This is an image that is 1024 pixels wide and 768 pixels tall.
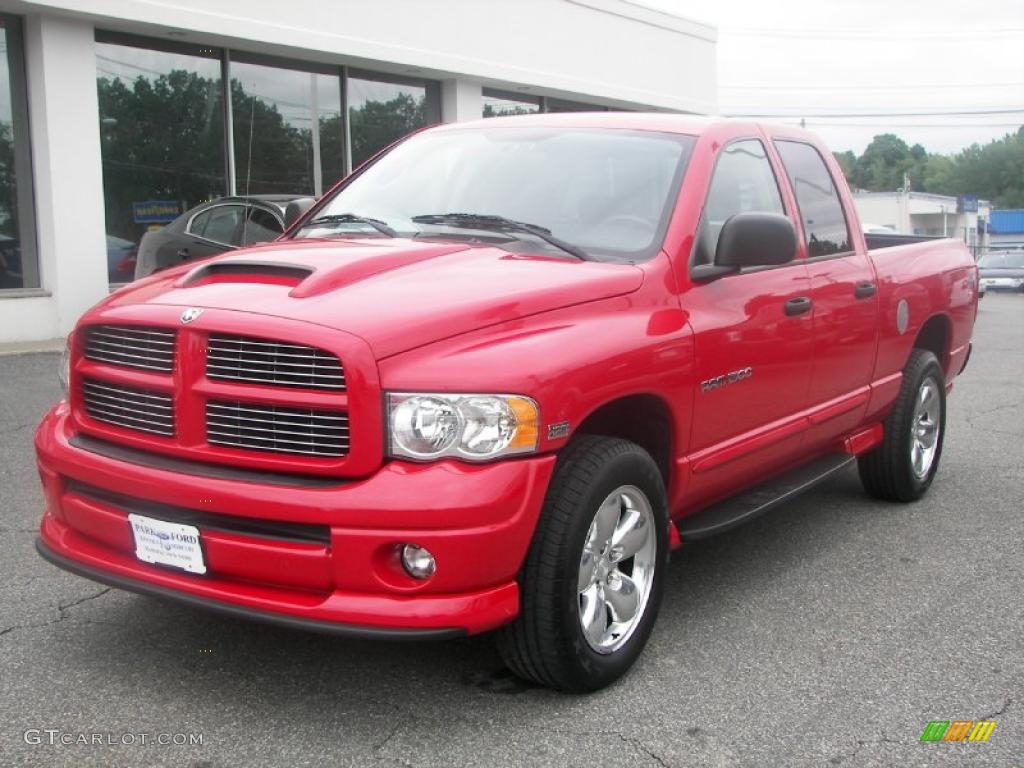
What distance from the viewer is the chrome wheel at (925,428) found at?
611 centimetres

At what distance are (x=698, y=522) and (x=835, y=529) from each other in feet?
5.44

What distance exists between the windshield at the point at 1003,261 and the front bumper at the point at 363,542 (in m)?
30.8

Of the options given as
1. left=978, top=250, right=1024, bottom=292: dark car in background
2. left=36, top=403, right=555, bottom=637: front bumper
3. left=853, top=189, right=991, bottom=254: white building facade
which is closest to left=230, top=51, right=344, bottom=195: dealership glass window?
left=36, top=403, right=555, bottom=637: front bumper

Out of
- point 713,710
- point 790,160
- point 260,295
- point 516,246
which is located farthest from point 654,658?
point 790,160

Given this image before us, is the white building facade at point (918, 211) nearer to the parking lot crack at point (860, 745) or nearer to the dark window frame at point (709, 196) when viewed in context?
the dark window frame at point (709, 196)

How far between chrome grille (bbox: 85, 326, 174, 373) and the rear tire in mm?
3951

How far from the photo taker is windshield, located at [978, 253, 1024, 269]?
1225 inches

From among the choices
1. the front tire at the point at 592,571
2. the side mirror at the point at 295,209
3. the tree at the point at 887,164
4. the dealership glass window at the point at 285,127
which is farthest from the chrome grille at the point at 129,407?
the tree at the point at 887,164

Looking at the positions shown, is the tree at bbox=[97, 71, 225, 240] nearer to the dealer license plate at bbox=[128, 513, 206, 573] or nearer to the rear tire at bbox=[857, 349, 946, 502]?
the rear tire at bbox=[857, 349, 946, 502]

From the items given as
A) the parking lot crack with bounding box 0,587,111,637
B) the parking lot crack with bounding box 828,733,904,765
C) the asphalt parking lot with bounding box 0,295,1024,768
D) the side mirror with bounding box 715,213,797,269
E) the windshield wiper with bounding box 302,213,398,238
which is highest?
the windshield wiper with bounding box 302,213,398,238

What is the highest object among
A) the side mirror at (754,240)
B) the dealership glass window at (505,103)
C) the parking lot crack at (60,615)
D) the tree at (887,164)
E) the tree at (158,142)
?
the tree at (887,164)

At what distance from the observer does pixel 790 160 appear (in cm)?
519

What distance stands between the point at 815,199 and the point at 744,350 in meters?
1.38

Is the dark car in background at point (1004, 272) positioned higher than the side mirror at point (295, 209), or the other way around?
the side mirror at point (295, 209)
